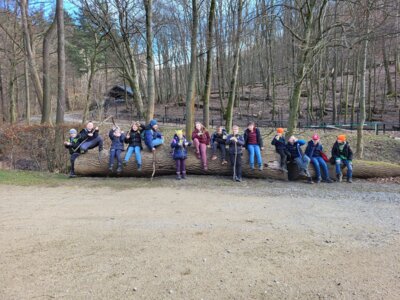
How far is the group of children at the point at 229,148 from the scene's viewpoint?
977cm

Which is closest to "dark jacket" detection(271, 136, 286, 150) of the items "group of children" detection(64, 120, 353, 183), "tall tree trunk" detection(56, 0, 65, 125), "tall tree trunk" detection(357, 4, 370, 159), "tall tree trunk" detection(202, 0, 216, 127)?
"group of children" detection(64, 120, 353, 183)

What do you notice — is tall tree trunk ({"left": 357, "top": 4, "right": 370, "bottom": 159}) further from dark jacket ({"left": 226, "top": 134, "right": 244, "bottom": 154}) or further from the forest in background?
dark jacket ({"left": 226, "top": 134, "right": 244, "bottom": 154})

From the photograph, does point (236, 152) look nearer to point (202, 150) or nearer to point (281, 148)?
point (202, 150)

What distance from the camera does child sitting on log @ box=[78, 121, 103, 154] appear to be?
10219 mm

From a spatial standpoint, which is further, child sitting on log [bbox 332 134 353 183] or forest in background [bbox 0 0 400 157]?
forest in background [bbox 0 0 400 157]

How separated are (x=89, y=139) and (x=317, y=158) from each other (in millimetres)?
6931

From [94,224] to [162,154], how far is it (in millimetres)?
4916

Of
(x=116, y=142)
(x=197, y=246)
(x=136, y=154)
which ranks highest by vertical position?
(x=116, y=142)

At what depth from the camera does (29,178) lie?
9500 mm

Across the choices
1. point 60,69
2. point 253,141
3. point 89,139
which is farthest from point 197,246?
point 60,69

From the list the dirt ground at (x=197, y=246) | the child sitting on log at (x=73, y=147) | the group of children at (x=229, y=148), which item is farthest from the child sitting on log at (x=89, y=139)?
the dirt ground at (x=197, y=246)

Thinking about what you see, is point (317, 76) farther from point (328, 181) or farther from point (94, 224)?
point (94, 224)

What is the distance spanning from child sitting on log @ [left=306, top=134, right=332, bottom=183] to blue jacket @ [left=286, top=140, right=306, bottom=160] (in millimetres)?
263

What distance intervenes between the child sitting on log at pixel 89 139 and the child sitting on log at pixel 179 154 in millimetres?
2378
